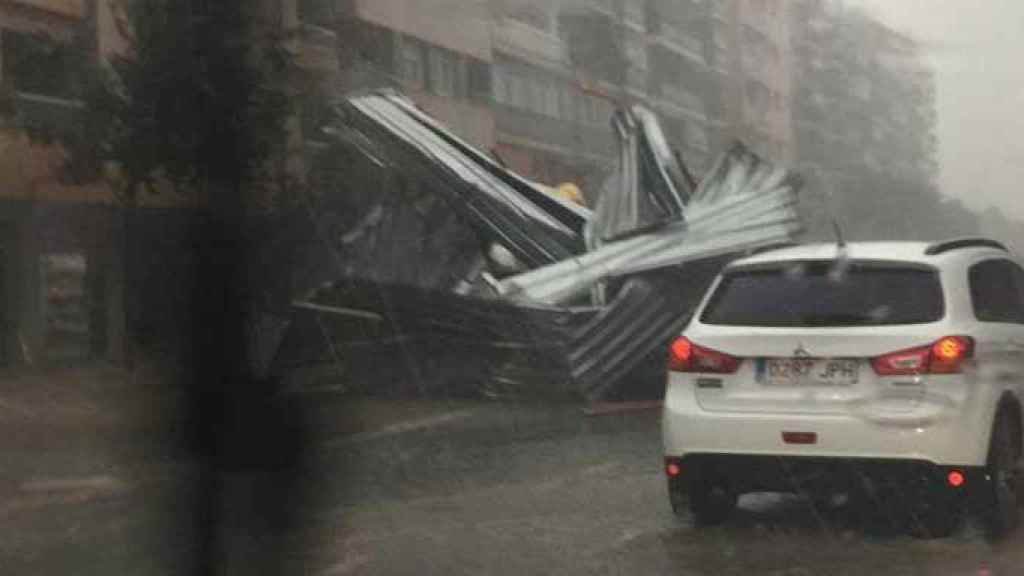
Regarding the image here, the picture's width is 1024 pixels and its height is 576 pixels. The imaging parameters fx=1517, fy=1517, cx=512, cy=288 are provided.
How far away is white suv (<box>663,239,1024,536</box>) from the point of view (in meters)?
6.23

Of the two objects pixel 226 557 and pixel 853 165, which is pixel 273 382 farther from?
pixel 853 165

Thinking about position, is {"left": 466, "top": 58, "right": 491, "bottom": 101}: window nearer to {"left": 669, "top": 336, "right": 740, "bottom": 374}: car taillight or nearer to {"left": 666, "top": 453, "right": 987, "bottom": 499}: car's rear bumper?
{"left": 669, "top": 336, "right": 740, "bottom": 374}: car taillight

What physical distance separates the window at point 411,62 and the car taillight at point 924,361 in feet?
58.3

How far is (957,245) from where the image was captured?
709 centimetres

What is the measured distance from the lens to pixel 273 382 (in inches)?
546

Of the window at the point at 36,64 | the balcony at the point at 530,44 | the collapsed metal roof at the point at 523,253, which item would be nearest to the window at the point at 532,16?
the balcony at the point at 530,44

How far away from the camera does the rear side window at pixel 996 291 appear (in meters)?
6.76

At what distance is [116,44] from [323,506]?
12057 millimetres

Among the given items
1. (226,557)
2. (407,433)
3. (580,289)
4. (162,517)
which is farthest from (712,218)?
(226,557)

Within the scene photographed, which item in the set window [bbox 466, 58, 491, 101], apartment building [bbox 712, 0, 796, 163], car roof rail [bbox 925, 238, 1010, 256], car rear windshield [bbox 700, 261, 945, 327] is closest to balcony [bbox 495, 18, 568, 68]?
window [bbox 466, 58, 491, 101]

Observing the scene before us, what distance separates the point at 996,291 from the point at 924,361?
1134mm

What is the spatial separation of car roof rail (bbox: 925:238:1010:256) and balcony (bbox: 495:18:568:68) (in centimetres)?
1740

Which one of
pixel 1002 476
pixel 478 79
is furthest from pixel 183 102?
pixel 478 79

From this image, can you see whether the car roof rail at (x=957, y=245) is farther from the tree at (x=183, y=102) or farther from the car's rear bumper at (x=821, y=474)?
the tree at (x=183, y=102)
